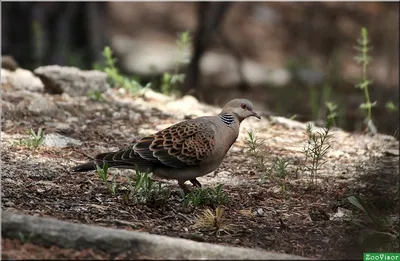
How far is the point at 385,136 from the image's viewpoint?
25.1 ft

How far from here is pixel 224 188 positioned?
577cm

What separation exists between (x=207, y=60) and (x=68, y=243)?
11018mm

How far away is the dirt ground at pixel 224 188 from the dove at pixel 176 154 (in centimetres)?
21

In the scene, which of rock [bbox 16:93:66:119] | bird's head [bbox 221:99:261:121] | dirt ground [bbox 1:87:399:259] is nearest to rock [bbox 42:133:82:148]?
dirt ground [bbox 1:87:399:259]

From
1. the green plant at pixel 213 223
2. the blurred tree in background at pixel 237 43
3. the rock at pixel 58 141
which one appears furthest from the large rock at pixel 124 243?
the blurred tree in background at pixel 237 43

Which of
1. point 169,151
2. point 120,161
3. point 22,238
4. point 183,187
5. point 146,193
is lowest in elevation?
point 22,238

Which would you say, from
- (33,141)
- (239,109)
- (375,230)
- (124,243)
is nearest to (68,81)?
(33,141)

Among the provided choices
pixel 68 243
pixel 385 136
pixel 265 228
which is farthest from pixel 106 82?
pixel 68 243

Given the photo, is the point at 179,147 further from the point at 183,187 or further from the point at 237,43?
the point at 237,43

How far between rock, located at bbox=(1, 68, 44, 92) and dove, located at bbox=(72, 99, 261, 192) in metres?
3.30

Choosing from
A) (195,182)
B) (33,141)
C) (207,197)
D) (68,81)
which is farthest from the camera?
(68,81)

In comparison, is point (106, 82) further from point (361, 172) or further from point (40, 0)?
point (40, 0)

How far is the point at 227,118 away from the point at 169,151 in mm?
615

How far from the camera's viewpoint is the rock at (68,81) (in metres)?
8.17
